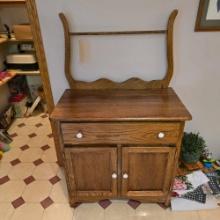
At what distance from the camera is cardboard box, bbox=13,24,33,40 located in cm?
236

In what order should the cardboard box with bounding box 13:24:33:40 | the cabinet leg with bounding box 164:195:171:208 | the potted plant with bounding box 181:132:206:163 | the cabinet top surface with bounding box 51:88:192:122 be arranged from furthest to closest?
the cardboard box with bounding box 13:24:33:40 < the potted plant with bounding box 181:132:206:163 < the cabinet leg with bounding box 164:195:171:208 < the cabinet top surface with bounding box 51:88:192:122

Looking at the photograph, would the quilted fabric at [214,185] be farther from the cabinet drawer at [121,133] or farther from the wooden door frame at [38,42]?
the wooden door frame at [38,42]

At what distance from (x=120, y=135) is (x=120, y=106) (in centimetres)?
19

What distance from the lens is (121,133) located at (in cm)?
118

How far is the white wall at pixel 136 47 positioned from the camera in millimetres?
1294

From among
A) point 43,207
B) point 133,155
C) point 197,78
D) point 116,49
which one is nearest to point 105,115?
point 133,155

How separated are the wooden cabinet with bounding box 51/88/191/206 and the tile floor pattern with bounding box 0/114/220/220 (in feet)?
0.40

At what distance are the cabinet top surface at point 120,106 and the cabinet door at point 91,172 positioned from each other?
241 millimetres

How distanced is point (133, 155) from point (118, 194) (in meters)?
0.40

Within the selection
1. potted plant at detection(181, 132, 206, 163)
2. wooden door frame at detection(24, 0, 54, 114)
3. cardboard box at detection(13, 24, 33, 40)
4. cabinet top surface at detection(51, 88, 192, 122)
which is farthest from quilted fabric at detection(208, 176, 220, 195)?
cardboard box at detection(13, 24, 33, 40)

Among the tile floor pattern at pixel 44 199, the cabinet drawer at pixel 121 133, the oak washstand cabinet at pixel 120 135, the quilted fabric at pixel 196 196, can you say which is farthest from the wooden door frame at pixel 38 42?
the quilted fabric at pixel 196 196

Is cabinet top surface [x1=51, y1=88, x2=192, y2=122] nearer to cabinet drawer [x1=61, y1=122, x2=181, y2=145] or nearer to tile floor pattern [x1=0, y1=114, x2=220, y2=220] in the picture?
cabinet drawer [x1=61, y1=122, x2=181, y2=145]

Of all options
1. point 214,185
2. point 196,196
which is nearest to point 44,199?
point 196,196

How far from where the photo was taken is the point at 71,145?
124 cm
